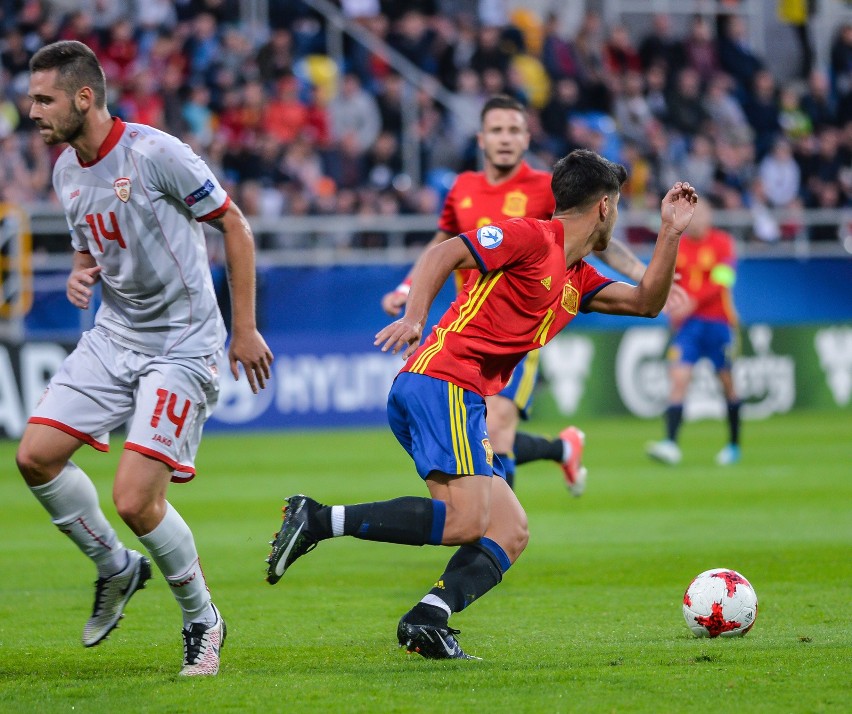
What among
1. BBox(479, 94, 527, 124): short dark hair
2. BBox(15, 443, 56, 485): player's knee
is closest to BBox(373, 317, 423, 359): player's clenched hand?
BBox(15, 443, 56, 485): player's knee

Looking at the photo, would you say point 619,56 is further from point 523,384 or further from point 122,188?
point 122,188

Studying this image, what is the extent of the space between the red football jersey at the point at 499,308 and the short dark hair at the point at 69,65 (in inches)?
63.3

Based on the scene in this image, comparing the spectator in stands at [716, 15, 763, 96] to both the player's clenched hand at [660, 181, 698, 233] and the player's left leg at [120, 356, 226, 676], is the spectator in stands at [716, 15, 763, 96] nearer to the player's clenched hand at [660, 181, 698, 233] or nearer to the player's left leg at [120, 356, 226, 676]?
the player's clenched hand at [660, 181, 698, 233]

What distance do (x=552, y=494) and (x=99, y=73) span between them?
25.1 feet

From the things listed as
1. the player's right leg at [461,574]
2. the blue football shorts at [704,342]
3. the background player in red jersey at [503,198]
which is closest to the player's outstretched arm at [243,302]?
the player's right leg at [461,574]

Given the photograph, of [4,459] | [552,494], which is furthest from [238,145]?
[552,494]

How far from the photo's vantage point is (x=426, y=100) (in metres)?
20.7

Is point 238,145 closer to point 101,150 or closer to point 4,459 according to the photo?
point 4,459

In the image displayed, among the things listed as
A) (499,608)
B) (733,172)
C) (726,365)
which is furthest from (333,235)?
(499,608)

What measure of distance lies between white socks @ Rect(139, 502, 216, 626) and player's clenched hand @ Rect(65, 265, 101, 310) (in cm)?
→ 101

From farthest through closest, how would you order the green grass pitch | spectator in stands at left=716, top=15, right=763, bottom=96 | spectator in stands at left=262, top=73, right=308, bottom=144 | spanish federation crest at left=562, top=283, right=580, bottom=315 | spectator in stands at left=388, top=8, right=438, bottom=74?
spectator in stands at left=716, top=15, right=763, bottom=96
spectator in stands at left=388, top=8, right=438, bottom=74
spectator in stands at left=262, top=73, right=308, bottom=144
spanish federation crest at left=562, top=283, right=580, bottom=315
the green grass pitch

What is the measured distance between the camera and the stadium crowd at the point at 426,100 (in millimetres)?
18594

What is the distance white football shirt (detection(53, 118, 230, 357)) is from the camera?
5.58 meters

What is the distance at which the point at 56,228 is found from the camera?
17234 millimetres
